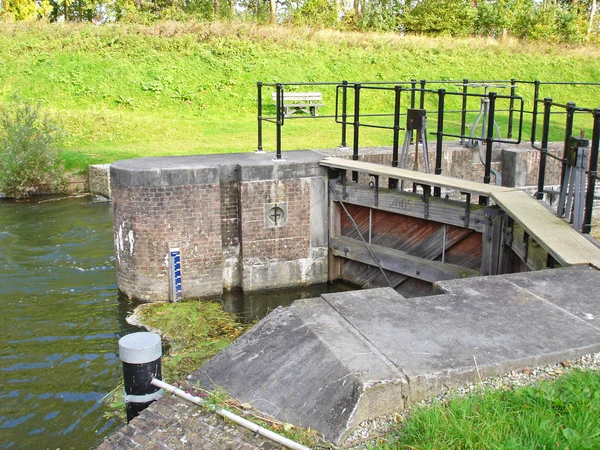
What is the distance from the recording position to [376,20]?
1444 inches

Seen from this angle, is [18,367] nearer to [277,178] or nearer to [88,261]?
[88,261]

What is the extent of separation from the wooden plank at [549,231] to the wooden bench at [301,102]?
1303cm

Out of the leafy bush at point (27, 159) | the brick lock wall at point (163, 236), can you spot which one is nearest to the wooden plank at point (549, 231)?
the brick lock wall at point (163, 236)

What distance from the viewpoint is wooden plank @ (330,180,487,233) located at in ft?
26.6

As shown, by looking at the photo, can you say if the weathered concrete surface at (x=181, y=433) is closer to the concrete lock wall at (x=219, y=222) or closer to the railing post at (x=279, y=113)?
the concrete lock wall at (x=219, y=222)

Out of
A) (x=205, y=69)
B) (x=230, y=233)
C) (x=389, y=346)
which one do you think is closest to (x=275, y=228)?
(x=230, y=233)

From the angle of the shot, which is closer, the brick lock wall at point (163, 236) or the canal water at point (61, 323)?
the canal water at point (61, 323)

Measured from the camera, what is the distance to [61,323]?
27.3 ft

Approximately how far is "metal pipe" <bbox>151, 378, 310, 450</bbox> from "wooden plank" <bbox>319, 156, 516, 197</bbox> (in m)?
4.61

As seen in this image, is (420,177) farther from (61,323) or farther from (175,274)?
(61,323)

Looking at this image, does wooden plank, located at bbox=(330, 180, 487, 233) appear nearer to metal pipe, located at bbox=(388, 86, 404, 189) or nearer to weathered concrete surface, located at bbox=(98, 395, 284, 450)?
metal pipe, located at bbox=(388, 86, 404, 189)

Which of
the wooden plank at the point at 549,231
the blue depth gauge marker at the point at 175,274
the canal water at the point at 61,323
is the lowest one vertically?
the canal water at the point at 61,323

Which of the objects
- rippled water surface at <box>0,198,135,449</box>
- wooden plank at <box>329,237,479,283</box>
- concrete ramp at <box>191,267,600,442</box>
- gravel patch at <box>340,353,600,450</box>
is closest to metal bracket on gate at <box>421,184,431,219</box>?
wooden plank at <box>329,237,479,283</box>

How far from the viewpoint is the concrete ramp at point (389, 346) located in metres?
3.79
